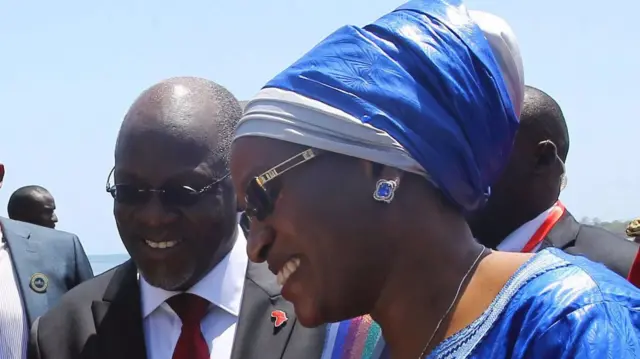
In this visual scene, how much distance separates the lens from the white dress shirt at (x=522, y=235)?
4.10m

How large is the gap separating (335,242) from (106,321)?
58.0 inches

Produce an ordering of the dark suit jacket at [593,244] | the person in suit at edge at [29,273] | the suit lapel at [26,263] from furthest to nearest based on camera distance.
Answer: the suit lapel at [26,263], the person in suit at edge at [29,273], the dark suit jacket at [593,244]

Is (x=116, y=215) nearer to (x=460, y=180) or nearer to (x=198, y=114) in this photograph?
(x=198, y=114)

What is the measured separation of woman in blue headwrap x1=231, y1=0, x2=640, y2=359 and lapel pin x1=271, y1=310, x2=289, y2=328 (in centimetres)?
104

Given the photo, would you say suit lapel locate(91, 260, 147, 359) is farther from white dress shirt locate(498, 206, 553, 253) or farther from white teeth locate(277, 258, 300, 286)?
white dress shirt locate(498, 206, 553, 253)

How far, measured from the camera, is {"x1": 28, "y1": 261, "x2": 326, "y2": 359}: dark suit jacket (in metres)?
2.85

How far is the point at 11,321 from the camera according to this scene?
4355 mm

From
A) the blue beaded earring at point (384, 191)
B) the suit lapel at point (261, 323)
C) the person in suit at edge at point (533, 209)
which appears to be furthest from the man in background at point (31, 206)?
the blue beaded earring at point (384, 191)

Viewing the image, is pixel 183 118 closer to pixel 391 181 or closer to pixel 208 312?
pixel 208 312

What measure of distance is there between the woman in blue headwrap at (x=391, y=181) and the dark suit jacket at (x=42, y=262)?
2.95 metres

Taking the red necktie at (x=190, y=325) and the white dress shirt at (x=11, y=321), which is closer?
the red necktie at (x=190, y=325)

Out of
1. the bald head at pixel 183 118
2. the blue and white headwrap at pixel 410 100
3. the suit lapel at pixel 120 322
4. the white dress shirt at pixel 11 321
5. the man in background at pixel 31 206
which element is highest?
the blue and white headwrap at pixel 410 100

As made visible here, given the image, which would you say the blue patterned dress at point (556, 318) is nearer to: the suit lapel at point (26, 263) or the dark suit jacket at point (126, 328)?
the dark suit jacket at point (126, 328)

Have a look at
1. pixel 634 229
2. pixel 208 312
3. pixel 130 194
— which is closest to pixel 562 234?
pixel 634 229
